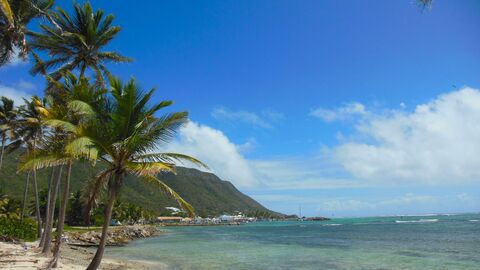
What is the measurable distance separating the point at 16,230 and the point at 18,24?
20.0 m

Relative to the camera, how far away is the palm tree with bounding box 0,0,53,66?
13.5 metres

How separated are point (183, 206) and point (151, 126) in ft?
8.64

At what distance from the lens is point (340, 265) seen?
25531 millimetres

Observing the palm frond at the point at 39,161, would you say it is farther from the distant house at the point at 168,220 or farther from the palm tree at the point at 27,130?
the distant house at the point at 168,220

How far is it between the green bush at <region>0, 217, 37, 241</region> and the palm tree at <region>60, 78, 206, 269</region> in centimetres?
1984

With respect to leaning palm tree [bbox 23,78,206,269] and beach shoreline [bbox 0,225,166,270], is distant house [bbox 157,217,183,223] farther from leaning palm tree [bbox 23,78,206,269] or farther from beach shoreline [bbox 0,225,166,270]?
leaning palm tree [bbox 23,78,206,269]

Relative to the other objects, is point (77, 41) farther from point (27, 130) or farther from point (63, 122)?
point (27, 130)

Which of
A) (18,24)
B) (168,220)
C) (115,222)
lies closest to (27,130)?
(18,24)

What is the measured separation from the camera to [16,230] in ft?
95.1

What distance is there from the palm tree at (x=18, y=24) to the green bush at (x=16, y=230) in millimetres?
17521

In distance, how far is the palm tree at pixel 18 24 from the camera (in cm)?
1347

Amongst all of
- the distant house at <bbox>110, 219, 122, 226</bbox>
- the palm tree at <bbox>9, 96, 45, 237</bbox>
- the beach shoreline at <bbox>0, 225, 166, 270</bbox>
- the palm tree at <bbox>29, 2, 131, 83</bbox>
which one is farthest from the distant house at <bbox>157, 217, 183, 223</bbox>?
the palm tree at <bbox>29, 2, 131, 83</bbox>

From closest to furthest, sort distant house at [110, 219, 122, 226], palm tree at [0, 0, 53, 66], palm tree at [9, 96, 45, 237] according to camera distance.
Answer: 1. palm tree at [0, 0, 53, 66]
2. palm tree at [9, 96, 45, 237]
3. distant house at [110, 219, 122, 226]

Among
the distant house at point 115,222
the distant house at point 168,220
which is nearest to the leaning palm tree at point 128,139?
the distant house at point 115,222
